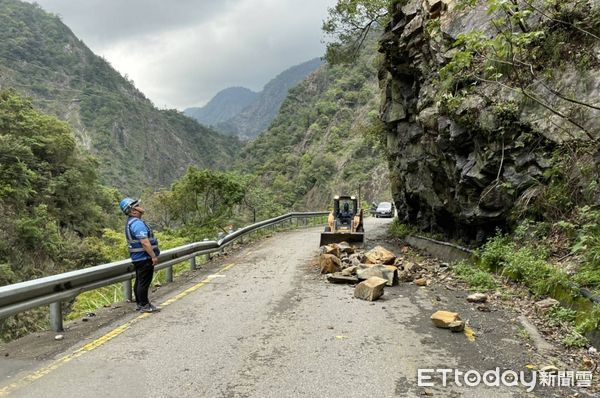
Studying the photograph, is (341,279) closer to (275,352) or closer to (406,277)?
(406,277)

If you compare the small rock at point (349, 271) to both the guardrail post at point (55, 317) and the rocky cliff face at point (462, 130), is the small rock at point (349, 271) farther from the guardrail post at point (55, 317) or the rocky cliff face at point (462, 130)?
the guardrail post at point (55, 317)

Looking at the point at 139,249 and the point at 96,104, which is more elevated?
the point at 96,104

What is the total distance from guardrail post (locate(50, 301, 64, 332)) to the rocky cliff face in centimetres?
716

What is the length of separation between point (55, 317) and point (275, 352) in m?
3.17

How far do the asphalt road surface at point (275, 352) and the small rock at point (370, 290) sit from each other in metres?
0.15

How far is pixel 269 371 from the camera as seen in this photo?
187 inches

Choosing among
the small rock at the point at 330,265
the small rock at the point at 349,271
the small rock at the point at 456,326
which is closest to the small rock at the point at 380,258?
the small rock at the point at 330,265

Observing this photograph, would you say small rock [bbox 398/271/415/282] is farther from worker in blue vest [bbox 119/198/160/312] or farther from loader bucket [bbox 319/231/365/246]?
loader bucket [bbox 319/231/365/246]

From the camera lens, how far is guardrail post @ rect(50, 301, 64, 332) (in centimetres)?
617

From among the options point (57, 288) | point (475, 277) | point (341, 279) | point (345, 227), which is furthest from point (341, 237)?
point (57, 288)

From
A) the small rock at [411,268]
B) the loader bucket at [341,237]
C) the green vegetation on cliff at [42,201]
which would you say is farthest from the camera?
the green vegetation on cliff at [42,201]

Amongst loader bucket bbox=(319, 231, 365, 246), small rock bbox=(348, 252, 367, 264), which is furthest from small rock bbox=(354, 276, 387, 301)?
loader bucket bbox=(319, 231, 365, 246)

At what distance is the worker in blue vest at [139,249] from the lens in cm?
723

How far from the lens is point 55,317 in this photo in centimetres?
620
